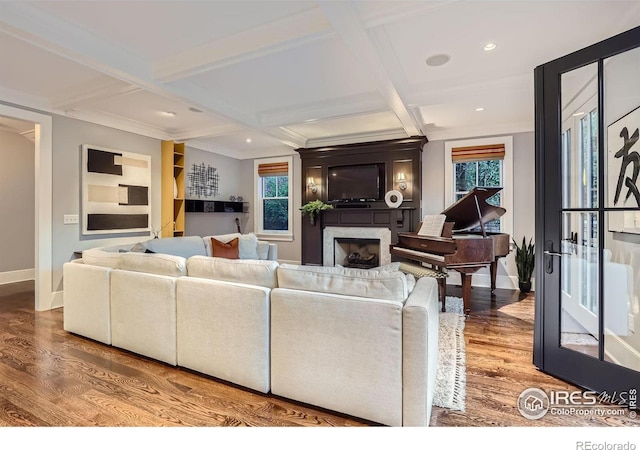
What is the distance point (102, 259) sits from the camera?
2.82 meters

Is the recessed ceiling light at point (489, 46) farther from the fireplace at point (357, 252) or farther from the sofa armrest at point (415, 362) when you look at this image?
the fireplace at point (357, 252)

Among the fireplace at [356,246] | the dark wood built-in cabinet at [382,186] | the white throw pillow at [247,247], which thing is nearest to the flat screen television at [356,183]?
the dark wood built-in cabinet at [382,186]

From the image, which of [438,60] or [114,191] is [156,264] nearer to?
[114,191]

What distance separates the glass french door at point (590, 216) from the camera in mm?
1902

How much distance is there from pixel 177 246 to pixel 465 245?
3.37 meters

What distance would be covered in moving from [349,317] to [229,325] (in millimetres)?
826

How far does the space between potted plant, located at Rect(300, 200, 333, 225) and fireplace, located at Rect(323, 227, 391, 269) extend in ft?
1.09

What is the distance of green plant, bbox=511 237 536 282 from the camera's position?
14.6 ft

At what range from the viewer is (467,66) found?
9.91 ft

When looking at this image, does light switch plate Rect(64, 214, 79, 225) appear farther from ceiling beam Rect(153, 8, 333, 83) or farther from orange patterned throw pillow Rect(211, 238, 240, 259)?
ceiling beam Rect(153, 8, 333, 83)

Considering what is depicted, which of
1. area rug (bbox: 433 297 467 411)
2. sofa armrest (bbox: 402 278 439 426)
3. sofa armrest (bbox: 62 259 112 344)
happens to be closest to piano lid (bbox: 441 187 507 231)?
area rug (bbox: 433 297 467 411)

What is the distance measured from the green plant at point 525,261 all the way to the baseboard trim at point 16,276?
24.7 feet

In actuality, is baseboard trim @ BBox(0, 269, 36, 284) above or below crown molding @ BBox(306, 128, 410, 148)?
below
